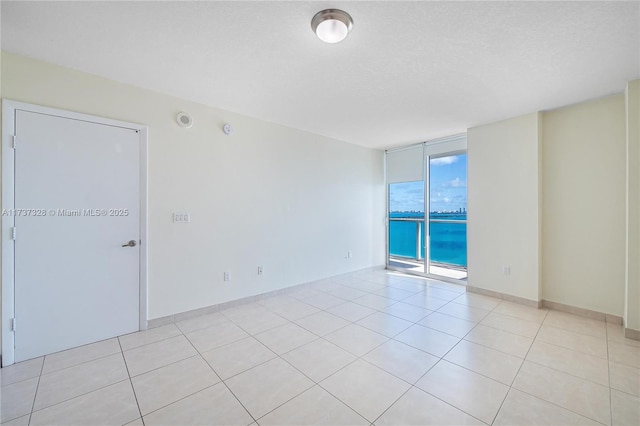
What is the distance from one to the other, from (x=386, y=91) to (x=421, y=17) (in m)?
1.07

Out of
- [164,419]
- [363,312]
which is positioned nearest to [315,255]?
[363,312]

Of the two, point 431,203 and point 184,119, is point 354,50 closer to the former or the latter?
point 184,119

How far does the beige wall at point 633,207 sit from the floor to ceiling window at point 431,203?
1818 millimetres

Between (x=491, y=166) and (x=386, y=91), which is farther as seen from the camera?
(x=491, y=166)

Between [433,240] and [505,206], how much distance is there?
1.73 m

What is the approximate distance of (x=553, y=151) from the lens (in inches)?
135

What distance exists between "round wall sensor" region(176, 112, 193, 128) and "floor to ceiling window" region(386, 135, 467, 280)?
396cm

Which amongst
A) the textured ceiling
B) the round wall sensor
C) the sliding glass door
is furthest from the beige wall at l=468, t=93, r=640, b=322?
the round wall sensor

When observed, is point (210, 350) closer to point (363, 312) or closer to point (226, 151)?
point (363, 312)

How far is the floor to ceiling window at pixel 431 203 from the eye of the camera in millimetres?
4773

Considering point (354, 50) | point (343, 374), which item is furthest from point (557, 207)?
point (343, 374)

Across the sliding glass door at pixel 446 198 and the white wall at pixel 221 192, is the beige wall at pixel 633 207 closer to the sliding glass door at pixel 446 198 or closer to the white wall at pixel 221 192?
the sliding glass door at pixel 446 198

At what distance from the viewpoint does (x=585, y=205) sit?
320cm

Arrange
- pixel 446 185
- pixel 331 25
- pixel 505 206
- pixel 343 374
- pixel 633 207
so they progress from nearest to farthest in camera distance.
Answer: pixel 331 25 → pixel 343 374 → pixel 633 207 → pixel 505 206 → pixel 446 185
